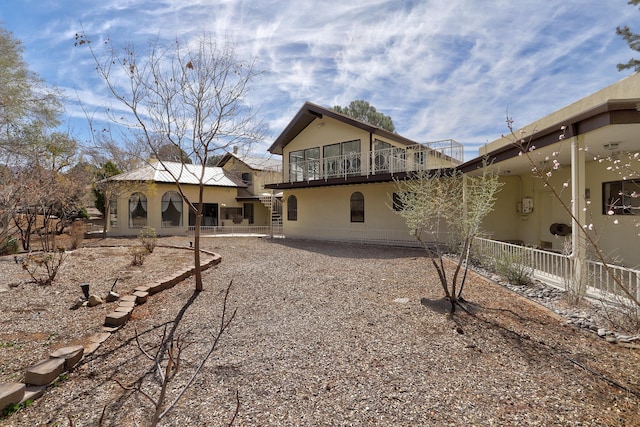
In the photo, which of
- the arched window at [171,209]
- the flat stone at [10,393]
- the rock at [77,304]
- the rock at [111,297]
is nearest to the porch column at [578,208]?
the flat stone at [10,393]

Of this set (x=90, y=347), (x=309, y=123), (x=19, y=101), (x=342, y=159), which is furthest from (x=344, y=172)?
(x=90, y=347)

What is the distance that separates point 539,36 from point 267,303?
9.90 meters

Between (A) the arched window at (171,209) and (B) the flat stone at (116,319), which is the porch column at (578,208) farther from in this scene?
(A) the arched window at (171,209)

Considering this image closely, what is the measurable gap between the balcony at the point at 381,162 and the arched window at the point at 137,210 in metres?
9.77

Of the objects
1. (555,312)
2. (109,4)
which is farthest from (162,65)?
(555,312)

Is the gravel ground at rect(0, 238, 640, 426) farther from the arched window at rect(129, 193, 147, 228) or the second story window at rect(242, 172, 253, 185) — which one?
the second story window at rect(242, 172, 253, 185)

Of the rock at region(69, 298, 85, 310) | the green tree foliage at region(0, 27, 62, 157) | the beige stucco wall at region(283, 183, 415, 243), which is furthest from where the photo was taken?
the beige stucco wall at region(283, 183, 415, 243)

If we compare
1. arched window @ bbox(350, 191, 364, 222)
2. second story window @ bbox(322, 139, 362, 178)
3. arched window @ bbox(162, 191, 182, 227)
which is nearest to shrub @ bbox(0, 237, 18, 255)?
arched window @ bbox(162, 191, 182, 227)

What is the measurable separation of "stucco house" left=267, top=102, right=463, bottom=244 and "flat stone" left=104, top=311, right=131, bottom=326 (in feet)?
35.1

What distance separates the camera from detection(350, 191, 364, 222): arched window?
53.5 feet

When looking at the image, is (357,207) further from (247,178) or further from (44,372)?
(44,372)

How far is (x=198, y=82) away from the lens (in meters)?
6.72

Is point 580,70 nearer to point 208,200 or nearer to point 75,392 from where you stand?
point 75,392

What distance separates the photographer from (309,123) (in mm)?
18516
